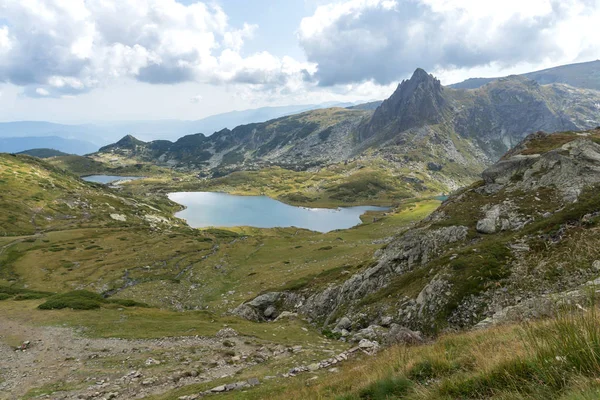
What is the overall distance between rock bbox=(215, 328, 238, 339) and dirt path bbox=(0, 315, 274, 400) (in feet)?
2.72

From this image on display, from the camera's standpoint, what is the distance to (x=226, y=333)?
93.8 feet

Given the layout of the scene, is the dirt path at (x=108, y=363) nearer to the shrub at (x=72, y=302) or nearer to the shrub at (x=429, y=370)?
the shrub at (x=72, y=302)

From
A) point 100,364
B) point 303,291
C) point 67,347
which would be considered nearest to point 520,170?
point 303,291

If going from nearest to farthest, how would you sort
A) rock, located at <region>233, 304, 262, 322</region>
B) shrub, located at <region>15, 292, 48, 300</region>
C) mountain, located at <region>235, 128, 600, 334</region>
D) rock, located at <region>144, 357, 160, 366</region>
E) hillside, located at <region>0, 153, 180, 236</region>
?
mountain, located at <region>235, 128, 600, 334</region> → rock, located at <region>144, 357, 160, 366</region> → rock, located at <region>233, 304, 262, 322</region> → shrub, located at <region>15, 292, 48, 300</region> → hillside, located at <region>0, 153, 180, 236</region>

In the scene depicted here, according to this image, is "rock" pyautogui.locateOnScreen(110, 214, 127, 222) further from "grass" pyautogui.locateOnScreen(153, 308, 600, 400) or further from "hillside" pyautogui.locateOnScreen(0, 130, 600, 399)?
"grass" pyautogui.locateOnScreen(153, 308, 600, 400)

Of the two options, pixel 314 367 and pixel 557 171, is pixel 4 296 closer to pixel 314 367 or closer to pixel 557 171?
pixel 314 367

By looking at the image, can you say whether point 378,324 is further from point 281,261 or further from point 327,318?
point 281,261

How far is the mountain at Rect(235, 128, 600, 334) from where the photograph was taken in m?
19.6

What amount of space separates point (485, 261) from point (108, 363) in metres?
Result: 28.4

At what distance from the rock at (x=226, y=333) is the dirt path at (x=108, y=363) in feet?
2.72

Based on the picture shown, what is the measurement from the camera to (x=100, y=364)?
22.1 metres

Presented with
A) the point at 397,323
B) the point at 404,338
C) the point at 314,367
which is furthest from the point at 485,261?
the point at 314,367

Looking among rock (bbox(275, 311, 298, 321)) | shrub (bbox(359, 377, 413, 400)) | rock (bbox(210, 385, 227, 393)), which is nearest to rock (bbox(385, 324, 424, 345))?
shrub (bbox(359, 377, 413, 400))

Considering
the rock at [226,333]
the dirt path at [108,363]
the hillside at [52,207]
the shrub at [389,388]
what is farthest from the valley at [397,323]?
the hillside at [52,207]
